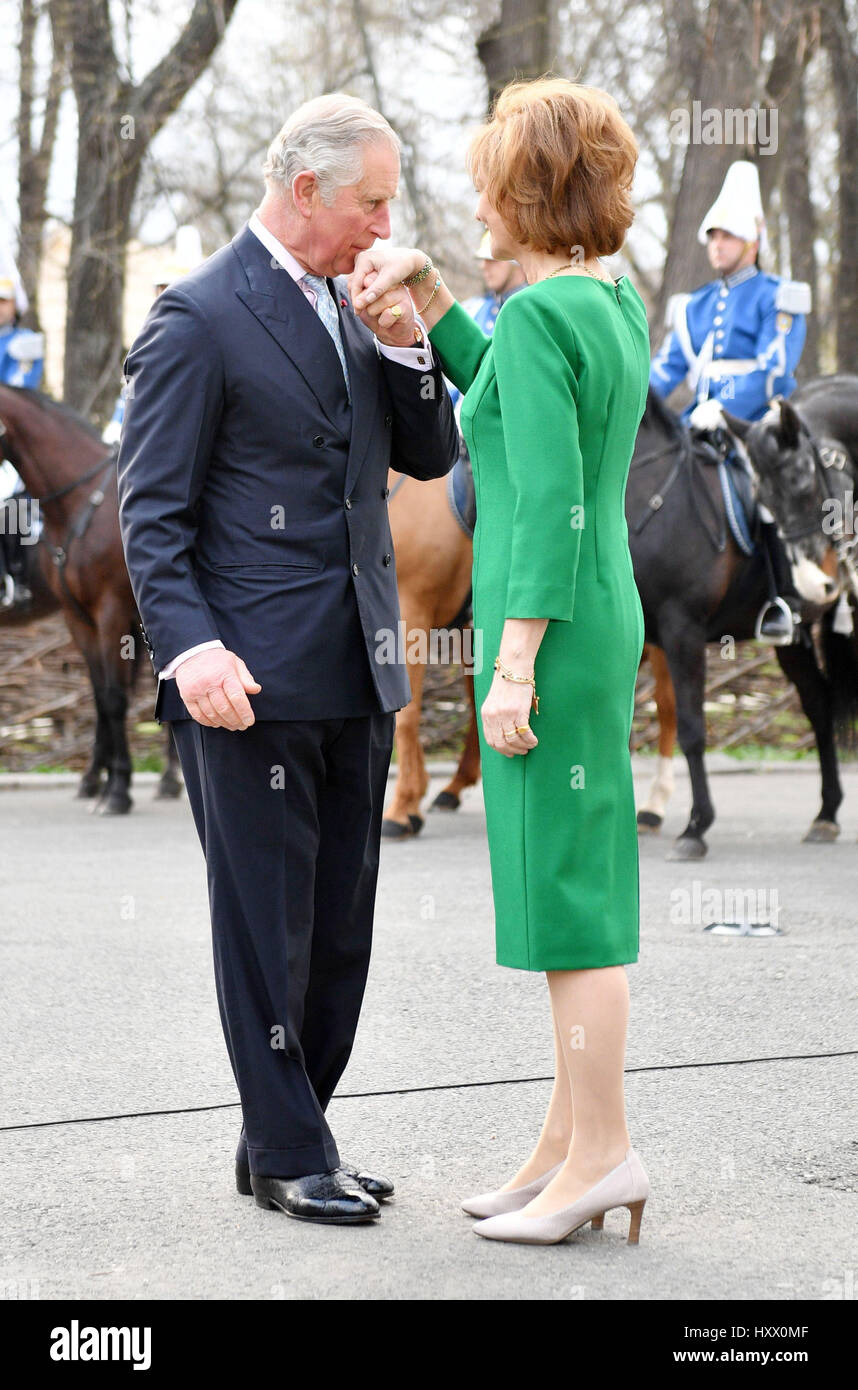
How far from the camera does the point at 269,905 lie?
11.2 feet

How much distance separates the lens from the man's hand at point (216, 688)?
10.7 ft

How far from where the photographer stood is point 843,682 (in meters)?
9.53

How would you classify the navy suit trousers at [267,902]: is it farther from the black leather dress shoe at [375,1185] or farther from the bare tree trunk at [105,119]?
the bare tree trunk at [105,119]

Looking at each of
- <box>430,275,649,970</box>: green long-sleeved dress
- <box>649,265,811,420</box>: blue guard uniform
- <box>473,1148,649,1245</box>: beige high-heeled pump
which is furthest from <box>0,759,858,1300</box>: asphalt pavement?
<box>649,265,811,420</box>: blue guard uniform

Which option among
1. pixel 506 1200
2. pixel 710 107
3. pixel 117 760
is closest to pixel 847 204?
pixel 710 107

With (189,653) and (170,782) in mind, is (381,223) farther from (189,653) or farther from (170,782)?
(170,782)

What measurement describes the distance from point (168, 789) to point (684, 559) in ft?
12.8

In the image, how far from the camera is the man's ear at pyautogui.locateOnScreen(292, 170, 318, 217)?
11.0 feet

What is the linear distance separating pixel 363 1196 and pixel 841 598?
6220mm

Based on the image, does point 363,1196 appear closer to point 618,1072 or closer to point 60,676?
point 618,1072

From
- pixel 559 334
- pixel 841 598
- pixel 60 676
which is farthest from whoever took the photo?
pixel 60 676

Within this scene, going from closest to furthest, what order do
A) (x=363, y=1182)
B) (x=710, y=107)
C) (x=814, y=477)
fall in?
(x=363, y=1182), (x=814, y=477), (x=710, y=107)

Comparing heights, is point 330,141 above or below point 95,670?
above
